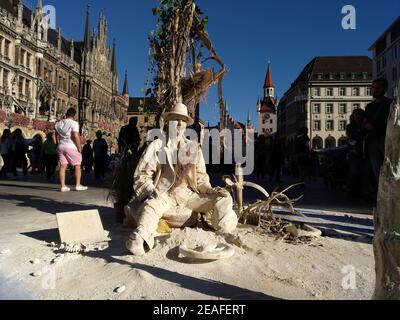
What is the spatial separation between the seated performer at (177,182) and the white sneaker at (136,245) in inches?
15.3

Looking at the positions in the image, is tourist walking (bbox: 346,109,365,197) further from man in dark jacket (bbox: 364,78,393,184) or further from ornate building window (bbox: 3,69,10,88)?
ornate building window (bbox: 3,69,10,88)

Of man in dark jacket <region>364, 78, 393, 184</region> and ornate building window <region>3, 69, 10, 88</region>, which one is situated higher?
ornate building window <region>3, 69, 10, 88</region>

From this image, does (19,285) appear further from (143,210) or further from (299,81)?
(299,81)

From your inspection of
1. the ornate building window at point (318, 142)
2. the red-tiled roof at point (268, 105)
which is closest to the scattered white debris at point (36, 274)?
the ornate building window at point (318, 142)

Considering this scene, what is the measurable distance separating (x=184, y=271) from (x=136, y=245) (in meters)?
0.51

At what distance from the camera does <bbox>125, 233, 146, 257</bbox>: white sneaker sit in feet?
9.53

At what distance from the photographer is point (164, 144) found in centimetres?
379

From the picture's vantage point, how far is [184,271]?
261 cm

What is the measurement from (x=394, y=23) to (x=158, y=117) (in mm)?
52359

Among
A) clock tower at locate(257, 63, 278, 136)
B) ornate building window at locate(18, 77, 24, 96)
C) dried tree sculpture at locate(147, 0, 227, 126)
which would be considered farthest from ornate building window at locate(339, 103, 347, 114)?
dried tree sculpture at locate(147, 0, 227, 126)

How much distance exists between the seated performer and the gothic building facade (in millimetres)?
Result: 23730

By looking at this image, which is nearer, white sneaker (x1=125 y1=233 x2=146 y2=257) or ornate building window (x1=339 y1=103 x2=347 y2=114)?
white sneaker (x1=125 y1=233 x2=146 y2=257)

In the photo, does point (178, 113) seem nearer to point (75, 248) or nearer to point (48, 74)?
point (75, 248)
